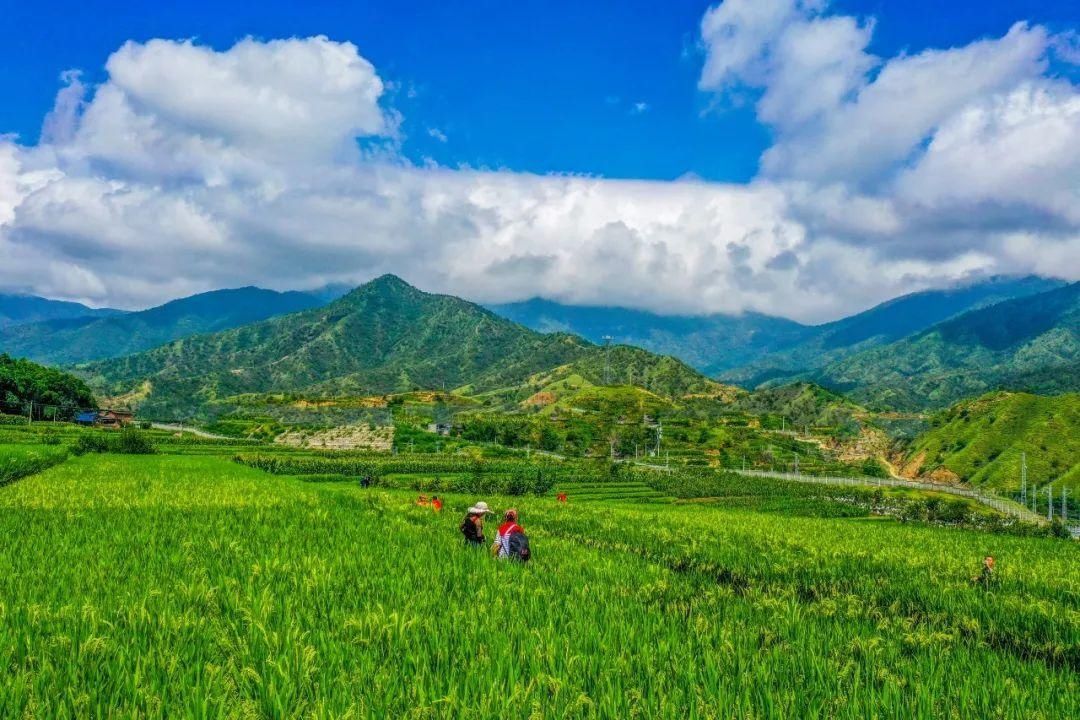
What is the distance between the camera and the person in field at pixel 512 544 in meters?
13.9

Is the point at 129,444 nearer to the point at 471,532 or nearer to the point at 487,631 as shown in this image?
the point at 471,532

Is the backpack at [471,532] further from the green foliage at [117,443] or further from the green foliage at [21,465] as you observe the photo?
the green foliage at [117,443]

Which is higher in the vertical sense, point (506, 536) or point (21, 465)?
point (506, 536)

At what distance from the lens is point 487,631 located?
25.4 feet

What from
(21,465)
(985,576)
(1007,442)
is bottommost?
(21,465)

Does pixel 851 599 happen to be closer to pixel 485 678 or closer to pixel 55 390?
pixel 485 678

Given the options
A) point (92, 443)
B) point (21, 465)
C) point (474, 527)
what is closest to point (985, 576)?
point (474, 527)

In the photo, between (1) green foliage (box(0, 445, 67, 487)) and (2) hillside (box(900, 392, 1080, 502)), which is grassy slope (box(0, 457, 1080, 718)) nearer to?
(1) green foliage (box(0, 445, 67, 487))

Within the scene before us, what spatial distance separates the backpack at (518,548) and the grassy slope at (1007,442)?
127 m

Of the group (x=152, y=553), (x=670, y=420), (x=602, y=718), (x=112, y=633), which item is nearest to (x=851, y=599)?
(x=602, y=718)

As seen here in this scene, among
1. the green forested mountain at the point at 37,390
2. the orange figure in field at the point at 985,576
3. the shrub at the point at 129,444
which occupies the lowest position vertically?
the shrub at the point at 129,444

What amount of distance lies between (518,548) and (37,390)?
133126 mm

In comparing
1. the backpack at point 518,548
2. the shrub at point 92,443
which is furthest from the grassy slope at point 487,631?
the shrub at point 92,443

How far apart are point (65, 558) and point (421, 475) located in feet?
182
